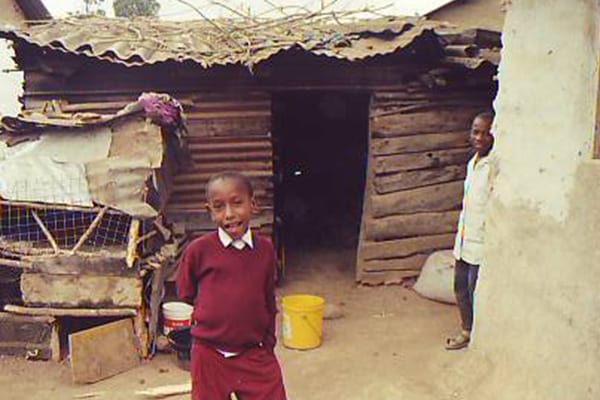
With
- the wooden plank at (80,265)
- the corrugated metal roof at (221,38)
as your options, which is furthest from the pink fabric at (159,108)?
the wooden plank at (80,265)

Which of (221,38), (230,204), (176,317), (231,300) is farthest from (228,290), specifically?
(221,38)

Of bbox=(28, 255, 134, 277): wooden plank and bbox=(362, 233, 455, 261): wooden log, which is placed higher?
bbox=(28, 255, 134, 277): wooden plank

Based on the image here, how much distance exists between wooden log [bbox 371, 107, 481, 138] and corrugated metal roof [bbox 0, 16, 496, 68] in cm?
94

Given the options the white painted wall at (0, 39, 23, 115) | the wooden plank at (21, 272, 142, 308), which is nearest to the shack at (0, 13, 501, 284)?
the wooden plank at (21, 272, 142, 308)

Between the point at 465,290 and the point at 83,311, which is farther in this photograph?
the point at 83,311

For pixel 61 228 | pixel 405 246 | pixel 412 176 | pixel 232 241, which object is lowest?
pixel 405 246

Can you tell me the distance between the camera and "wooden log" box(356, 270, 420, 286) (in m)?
7.92

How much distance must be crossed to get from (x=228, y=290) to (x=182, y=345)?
2633 mm

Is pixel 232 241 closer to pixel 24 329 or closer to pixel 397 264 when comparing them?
pixel 24 329

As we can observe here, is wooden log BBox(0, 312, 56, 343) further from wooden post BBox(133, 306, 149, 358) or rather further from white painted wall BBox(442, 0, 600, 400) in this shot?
white painted wall BBox(442, 0, 600, 400)

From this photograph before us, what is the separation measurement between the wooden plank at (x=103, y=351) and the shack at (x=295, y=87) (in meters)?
1.97

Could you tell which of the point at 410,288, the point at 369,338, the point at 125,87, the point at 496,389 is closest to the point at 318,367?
the point at 369,338

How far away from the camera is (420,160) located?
7852 mm

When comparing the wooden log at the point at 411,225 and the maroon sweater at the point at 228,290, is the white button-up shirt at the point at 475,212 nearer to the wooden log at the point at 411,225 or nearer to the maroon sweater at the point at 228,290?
the maroon sweater at the point at 228,290
